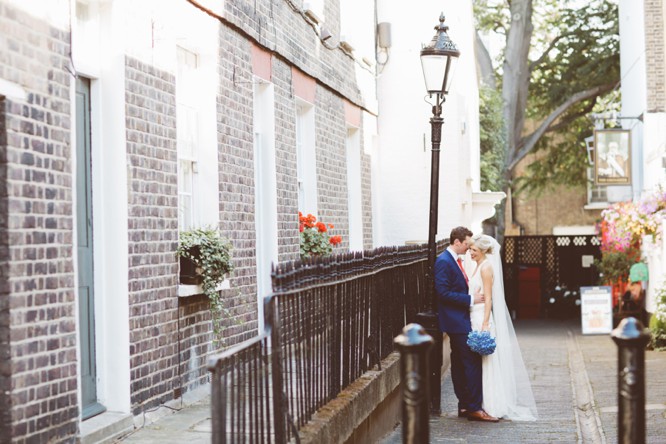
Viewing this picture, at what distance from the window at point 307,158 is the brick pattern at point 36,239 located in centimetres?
682

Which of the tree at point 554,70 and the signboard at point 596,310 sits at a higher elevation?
the tree at point 554,70

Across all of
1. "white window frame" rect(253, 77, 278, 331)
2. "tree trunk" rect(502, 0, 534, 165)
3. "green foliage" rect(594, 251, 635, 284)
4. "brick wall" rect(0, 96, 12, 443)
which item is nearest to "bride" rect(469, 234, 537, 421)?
"white window frame" rect(253, 77, 278, 331)

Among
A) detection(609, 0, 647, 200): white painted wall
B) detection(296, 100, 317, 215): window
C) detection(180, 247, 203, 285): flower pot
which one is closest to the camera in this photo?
detection(180, 247, 203, 285): flower pot

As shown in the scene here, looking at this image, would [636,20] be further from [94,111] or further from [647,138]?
[94,111]

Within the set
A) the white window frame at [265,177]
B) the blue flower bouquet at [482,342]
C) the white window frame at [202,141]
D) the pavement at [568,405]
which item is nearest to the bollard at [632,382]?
the pavement at [568,405]

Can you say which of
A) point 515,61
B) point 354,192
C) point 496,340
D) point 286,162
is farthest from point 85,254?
point 515,61

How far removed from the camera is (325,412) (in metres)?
7.04

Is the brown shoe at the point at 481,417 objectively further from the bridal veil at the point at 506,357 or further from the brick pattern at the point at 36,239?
the brick pattern at the point at 36,239

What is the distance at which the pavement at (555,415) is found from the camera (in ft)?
24.4

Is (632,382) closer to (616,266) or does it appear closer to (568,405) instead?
(568,405)

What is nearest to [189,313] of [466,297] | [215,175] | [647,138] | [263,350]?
[215,175]

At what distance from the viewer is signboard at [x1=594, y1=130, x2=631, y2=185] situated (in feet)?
77.8

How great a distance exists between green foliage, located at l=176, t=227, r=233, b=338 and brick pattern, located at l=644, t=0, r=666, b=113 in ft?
49.5

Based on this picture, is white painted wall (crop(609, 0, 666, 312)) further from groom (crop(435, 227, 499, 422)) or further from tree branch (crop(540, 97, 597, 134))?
groom (crop(435, 227, 499, 422))
